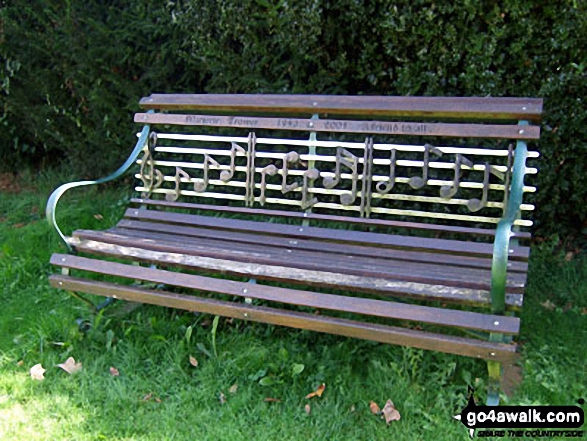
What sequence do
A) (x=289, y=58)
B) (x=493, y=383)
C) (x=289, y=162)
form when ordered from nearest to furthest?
(x=493, y=383) → (x=289, y=162) → (x=289, y=58)

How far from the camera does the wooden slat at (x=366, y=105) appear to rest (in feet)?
9.75

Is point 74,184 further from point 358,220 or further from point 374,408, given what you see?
point 374,408

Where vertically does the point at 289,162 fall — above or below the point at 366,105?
below

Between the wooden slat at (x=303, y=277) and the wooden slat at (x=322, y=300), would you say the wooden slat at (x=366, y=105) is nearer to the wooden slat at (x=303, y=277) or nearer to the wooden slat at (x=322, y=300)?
the wooden slat at (x=303, y=277)

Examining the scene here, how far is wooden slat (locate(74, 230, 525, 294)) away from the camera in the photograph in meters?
2.64

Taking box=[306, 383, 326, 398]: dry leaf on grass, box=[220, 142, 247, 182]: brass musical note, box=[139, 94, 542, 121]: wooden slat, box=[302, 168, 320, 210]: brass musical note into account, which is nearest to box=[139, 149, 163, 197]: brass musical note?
box=[139, 94, 542, 121]: wooden slat

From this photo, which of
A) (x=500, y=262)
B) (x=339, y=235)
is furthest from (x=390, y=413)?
(x=339, y=235)

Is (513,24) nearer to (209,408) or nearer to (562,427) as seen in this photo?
(562,427)

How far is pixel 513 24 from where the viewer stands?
3523 mm

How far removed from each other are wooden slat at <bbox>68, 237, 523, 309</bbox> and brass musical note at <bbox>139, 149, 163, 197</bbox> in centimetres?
64

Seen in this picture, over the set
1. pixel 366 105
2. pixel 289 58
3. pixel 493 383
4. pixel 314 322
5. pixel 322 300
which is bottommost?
pixel 493 383

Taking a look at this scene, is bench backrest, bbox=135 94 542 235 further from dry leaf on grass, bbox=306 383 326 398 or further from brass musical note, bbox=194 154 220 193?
dry leaf on grass, bbox=306 383 326 398

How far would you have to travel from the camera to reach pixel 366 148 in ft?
10.8

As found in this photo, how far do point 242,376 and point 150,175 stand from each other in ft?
4.61
